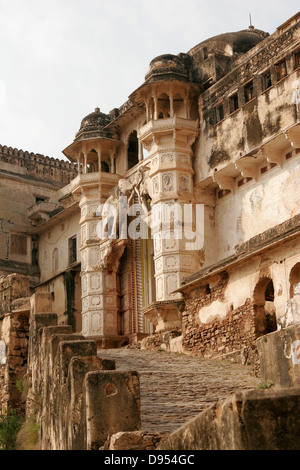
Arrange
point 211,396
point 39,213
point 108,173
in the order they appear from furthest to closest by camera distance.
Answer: point 39,213 < point 108,173 < point 211,396

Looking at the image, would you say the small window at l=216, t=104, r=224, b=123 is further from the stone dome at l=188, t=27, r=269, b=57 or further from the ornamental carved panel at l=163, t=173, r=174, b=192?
the stone dome at l=188, t=27, r=269, b=57

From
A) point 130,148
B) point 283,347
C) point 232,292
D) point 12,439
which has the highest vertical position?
point 130,148

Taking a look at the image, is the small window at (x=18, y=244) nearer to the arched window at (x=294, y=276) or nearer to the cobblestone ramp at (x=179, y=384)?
the cobblestone ramp at (x=179, y=384)

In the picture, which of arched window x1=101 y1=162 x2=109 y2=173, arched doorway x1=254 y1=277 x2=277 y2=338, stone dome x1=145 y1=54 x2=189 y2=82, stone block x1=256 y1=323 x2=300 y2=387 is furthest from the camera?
arched window x1=101 y1=162 x2=109 y2=173

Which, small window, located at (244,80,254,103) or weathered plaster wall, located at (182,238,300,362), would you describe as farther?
small window, located at (244,80,254,103)

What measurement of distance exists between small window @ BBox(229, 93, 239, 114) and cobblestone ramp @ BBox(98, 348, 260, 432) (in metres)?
7.01

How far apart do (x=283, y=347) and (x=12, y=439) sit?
17.9 ft

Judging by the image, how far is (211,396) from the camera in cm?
1053

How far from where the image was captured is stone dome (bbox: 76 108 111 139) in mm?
24453

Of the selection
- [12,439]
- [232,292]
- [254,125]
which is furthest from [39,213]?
[12,439]

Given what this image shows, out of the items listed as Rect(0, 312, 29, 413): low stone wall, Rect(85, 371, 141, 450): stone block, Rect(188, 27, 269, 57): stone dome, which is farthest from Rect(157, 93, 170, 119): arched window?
Rect(85, 371, 141, 450): stone block

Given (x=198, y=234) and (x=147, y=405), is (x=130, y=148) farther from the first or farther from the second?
(x=147, y=405)
